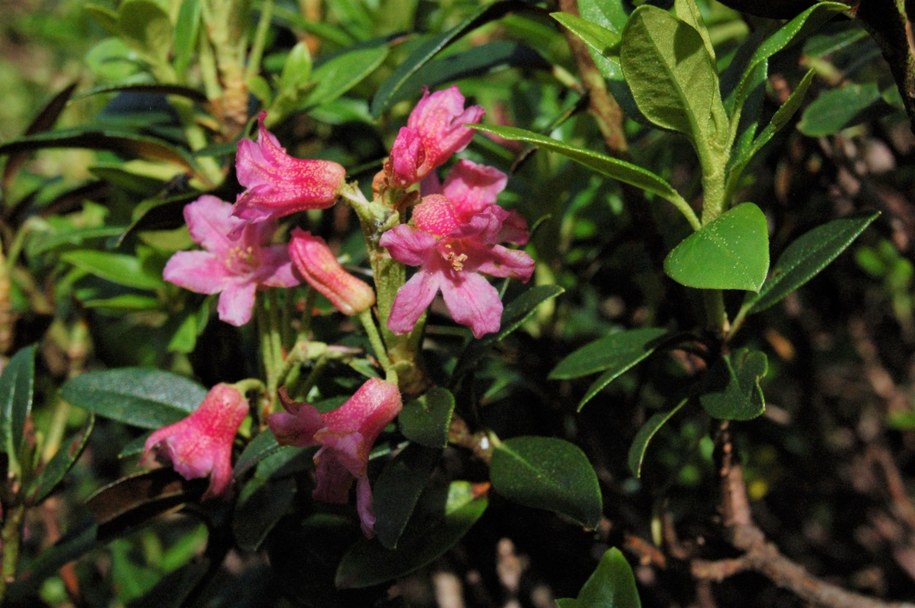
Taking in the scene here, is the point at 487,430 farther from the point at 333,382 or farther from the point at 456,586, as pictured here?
the point at 456,586

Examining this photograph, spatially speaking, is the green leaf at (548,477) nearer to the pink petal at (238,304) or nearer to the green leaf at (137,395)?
the pink petal at (238,304)

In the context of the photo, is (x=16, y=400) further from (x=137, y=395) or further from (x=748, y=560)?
(x=748, y=560)

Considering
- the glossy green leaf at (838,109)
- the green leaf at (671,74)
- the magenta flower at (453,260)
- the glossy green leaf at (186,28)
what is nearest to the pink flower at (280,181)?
the magenta flower at (453,260)

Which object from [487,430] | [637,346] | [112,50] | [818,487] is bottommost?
[818,487]

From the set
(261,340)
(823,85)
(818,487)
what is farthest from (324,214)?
(818,487)

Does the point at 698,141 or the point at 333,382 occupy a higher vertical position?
the point at 698,141

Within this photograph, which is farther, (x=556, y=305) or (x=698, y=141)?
(x=556, y=305)
